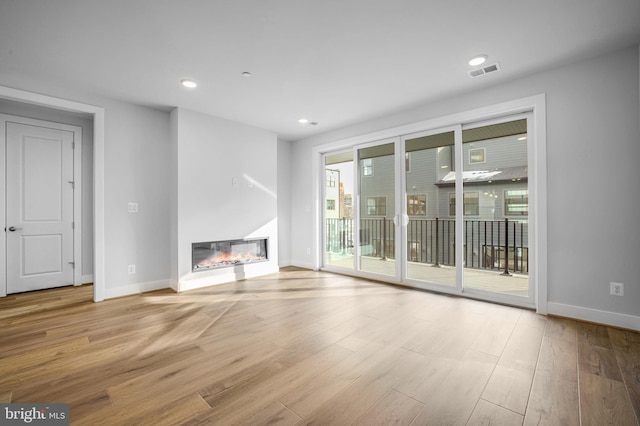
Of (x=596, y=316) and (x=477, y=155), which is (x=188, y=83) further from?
(x=596, y=316)

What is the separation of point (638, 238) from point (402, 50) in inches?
108

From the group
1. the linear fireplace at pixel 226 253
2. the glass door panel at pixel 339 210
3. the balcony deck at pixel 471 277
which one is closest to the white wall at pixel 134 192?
the linear fireplace at pixel 226 253

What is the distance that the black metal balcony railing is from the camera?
362 centimetres

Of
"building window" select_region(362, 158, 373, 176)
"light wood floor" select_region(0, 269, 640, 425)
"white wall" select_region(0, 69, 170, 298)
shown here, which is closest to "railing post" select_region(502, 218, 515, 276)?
"light wood floor" select_region(0, 269, 640, 425)

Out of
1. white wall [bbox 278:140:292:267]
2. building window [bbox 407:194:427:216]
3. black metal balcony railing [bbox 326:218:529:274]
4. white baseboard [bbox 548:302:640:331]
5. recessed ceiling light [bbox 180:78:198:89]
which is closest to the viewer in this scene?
white baseboard [bbox 548:302:640:331]

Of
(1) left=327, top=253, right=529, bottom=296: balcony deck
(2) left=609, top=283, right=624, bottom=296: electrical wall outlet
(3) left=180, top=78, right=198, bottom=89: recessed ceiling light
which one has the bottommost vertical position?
(1) left=327, top=253, right=529, bottom=296: balcony deck

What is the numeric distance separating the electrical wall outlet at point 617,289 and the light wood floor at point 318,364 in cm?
35

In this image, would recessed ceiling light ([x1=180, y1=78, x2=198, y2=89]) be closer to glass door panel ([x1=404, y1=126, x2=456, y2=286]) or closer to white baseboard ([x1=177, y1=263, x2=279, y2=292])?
white baseboard ([x1=177, y1=263, x2=279, y2=292])

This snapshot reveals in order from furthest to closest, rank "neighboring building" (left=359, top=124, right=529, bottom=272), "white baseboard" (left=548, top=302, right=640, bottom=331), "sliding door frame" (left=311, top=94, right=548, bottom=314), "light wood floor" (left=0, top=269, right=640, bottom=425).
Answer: "neighboring building" (left=359, top=124, right=529, bottom=272) → "sliding door frame" (left=311, top=94, right=548, bottom=314) → "white baseboard" (left=548, top=302, right=640, bottom=331) → "light wood floor" (left=0, top=269, right=640, bottom=425)

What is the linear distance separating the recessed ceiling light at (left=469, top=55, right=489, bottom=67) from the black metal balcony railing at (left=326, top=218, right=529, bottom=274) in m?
1.85

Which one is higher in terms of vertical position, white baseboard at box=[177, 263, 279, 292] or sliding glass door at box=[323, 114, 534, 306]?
sliding glass door at box=[323, 114, 534, 306]

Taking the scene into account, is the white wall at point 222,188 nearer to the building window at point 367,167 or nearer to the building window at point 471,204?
the building window at point 367,167

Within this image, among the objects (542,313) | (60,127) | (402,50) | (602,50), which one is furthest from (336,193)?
(60,127)

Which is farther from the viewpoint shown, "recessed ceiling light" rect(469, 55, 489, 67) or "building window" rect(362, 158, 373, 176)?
"building window" rect(362, 158, 373, 176)
